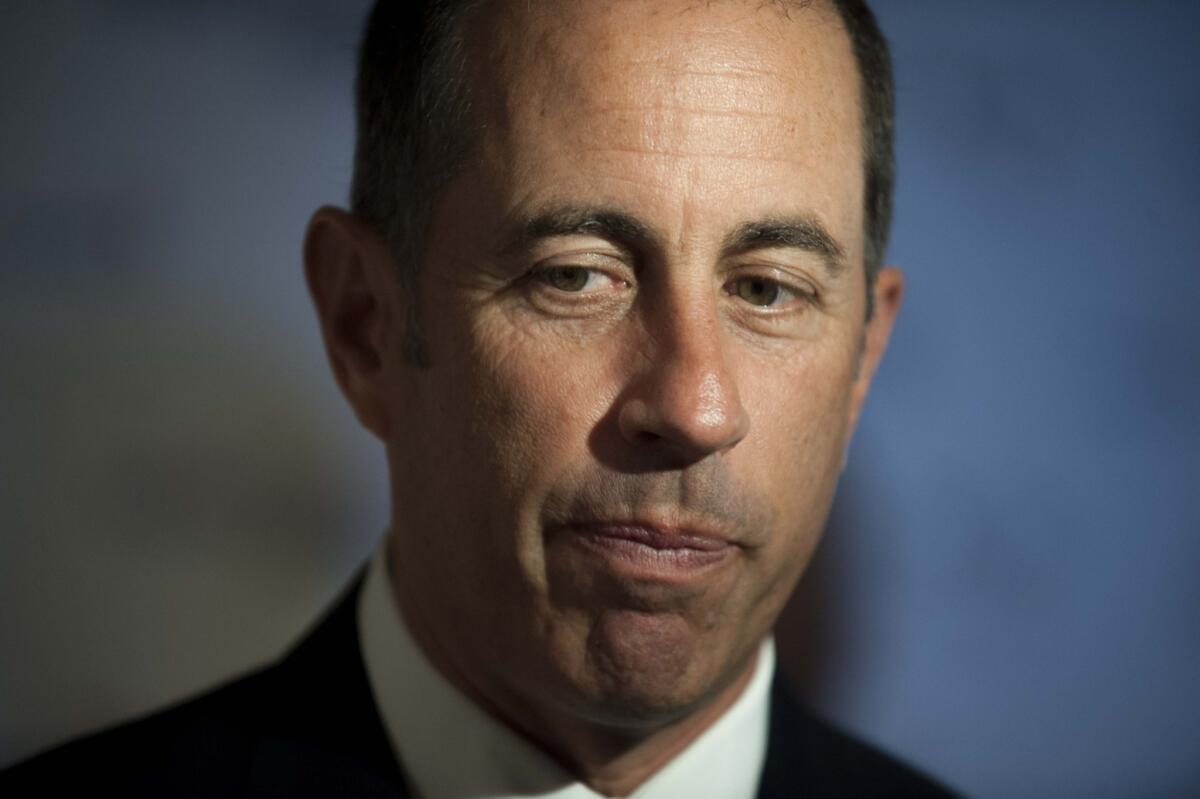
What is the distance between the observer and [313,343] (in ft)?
9.66

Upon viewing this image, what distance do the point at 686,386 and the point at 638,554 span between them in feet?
0.78

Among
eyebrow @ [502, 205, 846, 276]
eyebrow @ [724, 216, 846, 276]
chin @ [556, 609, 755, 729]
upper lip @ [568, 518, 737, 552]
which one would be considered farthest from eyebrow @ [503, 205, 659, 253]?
chin @ [556, 609, 755, 729]

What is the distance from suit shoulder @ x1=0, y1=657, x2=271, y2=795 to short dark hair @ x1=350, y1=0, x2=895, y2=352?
65 cm

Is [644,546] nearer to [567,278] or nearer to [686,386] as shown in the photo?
[686,386]

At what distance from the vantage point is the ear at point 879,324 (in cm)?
204

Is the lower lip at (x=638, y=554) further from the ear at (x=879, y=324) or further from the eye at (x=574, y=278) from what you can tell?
the ear at (x=879, y=324)

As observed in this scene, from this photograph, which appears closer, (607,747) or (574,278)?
(574,278)

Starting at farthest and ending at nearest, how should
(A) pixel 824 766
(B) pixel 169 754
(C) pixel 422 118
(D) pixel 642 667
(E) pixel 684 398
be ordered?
(A) pixel 824 766 < (B) pixel 169 754 < (C) pixel 422 118 < (D) pixel 642 667 < (E) pixel 684 398

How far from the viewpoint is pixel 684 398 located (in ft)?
5.05

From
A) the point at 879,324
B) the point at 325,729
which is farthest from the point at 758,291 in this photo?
the point at 325,729

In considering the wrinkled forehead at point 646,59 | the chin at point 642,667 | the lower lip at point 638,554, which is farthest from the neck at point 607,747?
the wrinkled forehead at point 646,59

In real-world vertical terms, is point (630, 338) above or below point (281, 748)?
above

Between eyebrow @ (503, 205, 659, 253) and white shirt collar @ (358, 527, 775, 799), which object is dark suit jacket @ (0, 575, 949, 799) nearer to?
white shirt collar @ (358, 527, 775, 799)

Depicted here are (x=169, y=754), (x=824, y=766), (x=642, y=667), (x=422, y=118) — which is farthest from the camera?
(x=824, y=766)
